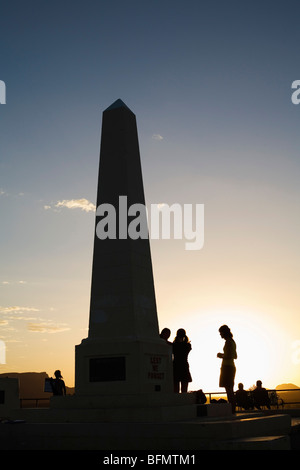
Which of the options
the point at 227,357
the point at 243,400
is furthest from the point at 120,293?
the point at 243,400

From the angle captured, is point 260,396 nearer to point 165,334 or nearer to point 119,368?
point 165,334

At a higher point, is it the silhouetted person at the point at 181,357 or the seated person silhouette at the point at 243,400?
the silhouetted person at the point at 181,357

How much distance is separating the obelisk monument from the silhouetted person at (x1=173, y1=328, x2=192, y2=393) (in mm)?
305

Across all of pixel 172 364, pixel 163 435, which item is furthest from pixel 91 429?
pixel 172 364

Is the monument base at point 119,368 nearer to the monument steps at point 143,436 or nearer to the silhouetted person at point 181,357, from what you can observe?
the silhouetted person at point 181,357

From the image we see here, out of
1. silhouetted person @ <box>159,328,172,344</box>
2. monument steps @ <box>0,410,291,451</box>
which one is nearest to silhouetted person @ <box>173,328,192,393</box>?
silhouetted person @ <box>159,328,172,344</box>

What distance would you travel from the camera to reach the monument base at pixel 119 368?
12703mm

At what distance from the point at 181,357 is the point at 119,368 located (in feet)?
6.83

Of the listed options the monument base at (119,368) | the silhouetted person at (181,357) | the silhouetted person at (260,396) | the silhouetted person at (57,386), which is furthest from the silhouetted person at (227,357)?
the silhouetted person at (260,396)

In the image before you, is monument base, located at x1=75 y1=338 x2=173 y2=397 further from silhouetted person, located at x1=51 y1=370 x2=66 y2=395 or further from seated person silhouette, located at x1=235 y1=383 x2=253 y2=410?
seated person silhouette, located at x1=235 y1=383 x2=253 y2=410

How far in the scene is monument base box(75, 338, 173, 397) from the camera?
500 inches

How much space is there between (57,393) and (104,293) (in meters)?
3.21
